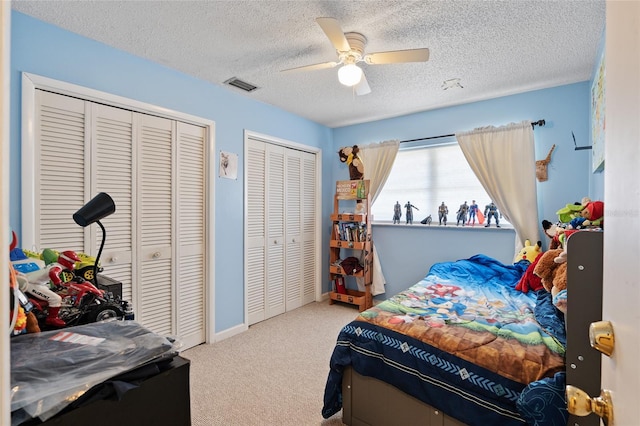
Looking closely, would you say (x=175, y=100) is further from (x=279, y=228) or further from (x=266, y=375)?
(x=266, y=375)

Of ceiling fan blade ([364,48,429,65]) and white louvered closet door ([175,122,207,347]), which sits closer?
ceiling fan blade ([364,48,429,65])

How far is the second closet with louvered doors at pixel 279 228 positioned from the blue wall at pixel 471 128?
73 centimetres

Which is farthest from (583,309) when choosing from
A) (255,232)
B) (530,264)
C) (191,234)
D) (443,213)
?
(255,232)

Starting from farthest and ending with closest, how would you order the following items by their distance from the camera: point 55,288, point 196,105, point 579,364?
point 196,105 → point 579,364 → point 55,288

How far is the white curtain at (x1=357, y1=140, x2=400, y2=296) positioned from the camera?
3947 mm

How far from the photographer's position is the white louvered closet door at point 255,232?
3.38 metres

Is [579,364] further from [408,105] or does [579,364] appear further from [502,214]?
[408,105]

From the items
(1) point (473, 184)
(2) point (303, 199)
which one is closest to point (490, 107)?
(1) point (473, 184)

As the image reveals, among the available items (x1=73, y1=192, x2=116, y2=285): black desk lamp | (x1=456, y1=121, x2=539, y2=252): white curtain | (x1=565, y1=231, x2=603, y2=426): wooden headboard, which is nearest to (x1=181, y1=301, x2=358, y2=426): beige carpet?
(x1=565, y1=231, x2=603, y2=426): wooden headboard

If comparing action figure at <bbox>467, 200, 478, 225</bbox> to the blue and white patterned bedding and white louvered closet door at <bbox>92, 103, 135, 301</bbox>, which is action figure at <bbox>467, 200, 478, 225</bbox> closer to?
the blue and white patterned bedding

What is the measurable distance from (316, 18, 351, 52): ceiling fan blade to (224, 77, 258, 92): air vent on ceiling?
50.3 inches

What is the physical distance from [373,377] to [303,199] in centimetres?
271

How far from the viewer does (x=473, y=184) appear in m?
3.47

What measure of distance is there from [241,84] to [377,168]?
77.8 inches
